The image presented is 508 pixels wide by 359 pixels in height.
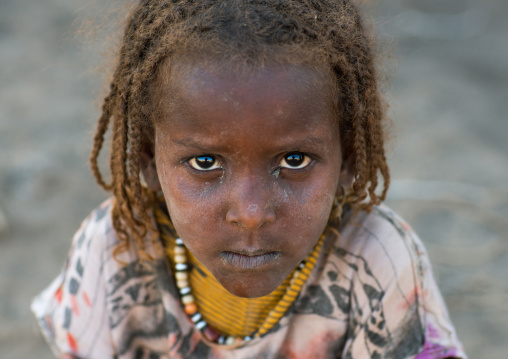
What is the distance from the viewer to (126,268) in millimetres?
1570

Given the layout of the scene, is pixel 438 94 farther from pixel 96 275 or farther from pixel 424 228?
pixel 96 275

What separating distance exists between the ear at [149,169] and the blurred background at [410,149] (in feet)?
1.06

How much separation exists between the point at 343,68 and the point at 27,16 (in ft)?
12.6

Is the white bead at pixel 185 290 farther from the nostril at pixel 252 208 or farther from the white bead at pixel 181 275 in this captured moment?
the nostril at pixel 252 208

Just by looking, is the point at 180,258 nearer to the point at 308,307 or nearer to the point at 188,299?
the point at 188,299

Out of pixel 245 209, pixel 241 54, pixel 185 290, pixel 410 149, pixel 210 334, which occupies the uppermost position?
pixel 410 149

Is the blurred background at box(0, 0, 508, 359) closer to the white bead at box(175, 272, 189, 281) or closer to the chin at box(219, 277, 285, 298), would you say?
the white bead at box(175, 272, 189, 281)

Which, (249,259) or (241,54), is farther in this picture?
(249,259)

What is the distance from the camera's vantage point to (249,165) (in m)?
1.15

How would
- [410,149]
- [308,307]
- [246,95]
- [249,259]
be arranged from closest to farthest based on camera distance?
[246,95]
[249,259]
[308,307]
[410,149]

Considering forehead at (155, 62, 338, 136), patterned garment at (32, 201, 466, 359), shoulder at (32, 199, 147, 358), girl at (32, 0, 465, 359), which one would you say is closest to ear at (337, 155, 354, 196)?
girl at (32, 0, 465, 359)

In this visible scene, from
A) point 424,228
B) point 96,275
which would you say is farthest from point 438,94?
point 96,275

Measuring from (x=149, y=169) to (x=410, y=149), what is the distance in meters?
2.10

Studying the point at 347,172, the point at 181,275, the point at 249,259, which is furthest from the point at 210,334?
the point at 347,172
